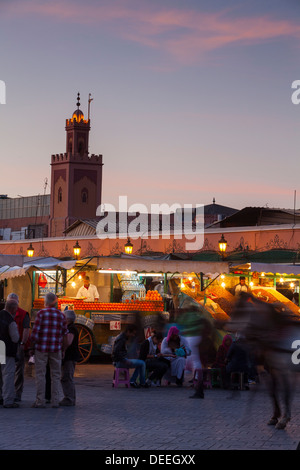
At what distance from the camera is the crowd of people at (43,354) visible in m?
12.9

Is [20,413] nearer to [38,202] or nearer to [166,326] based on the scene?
[166,326]

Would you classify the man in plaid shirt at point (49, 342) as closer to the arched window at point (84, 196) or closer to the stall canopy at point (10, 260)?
the stall canopy at point (10, 260)

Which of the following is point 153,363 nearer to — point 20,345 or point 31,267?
point 20,345

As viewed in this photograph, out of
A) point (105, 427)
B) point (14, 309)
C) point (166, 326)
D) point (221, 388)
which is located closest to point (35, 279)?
point (166, 326)

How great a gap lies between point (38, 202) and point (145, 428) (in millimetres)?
93956

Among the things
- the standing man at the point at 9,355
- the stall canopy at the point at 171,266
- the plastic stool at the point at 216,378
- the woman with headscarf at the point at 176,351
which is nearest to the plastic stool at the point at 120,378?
the woman with headscarf at the point at 176,351

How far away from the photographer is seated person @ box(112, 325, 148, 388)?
16.4 meters

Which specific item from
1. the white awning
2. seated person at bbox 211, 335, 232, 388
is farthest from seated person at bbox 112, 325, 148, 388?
the white awning

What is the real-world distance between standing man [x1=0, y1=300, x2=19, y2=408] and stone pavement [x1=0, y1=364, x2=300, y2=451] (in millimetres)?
310

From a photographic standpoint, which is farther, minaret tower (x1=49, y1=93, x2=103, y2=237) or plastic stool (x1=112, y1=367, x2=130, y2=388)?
minaret tower (x1=49, y1=93, x2=103, y2=237)

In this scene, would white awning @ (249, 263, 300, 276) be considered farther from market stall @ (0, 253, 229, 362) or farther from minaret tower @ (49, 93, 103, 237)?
minaret tower @ (49, 93, 103, 237)

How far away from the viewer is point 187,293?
2125cm

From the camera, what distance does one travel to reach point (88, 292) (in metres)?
21.7

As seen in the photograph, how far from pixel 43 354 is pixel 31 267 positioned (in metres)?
7.63
